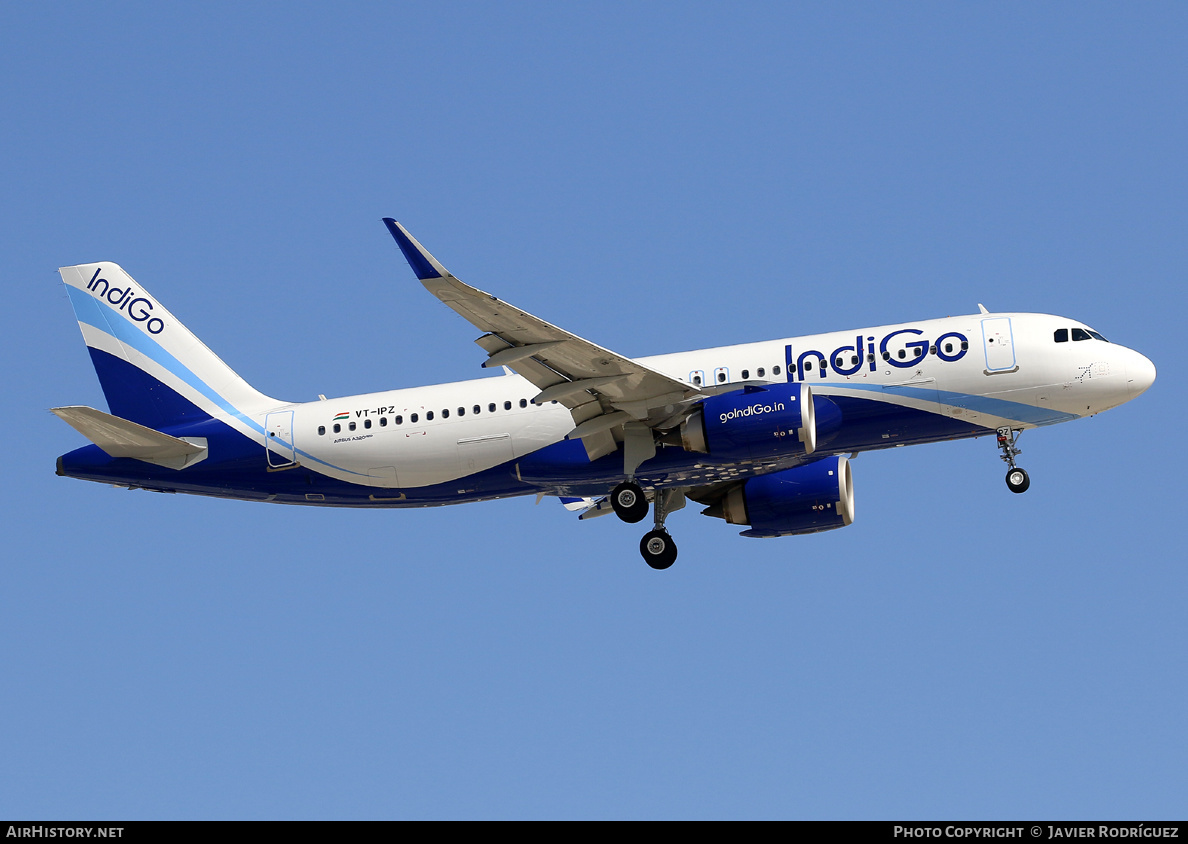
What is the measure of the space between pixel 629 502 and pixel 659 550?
7.38ft

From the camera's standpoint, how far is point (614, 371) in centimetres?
3500

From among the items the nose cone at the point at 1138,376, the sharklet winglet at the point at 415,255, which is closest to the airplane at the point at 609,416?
the nose cone at the point at 1138,376

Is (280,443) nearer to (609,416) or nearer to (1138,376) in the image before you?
(609,416)

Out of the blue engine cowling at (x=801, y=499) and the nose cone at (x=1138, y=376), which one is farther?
the blue engine cowling at (x=801, y=499)

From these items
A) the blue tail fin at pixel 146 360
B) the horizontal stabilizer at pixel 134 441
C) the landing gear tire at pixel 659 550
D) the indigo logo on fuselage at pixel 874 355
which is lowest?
the landing gear tire at pixel 659 550

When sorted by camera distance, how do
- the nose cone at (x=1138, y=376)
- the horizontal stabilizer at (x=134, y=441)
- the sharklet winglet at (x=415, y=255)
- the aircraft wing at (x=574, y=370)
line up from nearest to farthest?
the sharklet winglet at (x=415, y=255) → the aircraft wing at (x=574, y=370) → the nose cone at (x=1138, y=376) → the horizontal stabilizer at (x=134, y=441)

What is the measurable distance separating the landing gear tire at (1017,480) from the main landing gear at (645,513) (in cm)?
922

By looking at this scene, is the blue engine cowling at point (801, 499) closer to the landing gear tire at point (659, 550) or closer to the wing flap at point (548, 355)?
the landing gear tire at point (659, 550)

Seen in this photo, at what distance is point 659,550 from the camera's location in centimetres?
3903

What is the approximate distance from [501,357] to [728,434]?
641cm

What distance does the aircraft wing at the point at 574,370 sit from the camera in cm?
3095

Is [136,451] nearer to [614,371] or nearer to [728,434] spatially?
[614,371]

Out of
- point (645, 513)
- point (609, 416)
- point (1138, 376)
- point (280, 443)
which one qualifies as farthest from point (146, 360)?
point (1138, 376)
